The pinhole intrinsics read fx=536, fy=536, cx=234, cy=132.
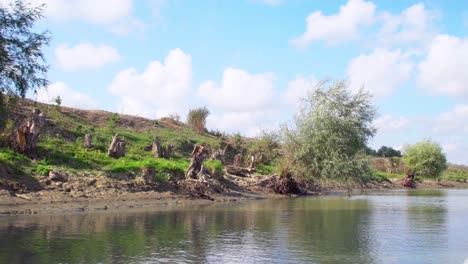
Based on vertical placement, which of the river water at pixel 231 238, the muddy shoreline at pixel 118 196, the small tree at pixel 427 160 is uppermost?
the small tree at pixel 427 160

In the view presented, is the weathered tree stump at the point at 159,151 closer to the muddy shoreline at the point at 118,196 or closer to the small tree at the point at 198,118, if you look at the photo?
the muddy shoreline at the point at 118,196

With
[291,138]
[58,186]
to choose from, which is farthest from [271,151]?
[58,186]

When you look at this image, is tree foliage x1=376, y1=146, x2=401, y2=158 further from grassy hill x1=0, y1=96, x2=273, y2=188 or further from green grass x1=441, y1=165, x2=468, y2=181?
grassy hill x1=0, y1=96, x2=273, y2=188

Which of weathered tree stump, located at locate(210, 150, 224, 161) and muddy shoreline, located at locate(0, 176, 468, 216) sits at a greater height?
weathered tree stump, located at locate(210, 150, 224, 161)

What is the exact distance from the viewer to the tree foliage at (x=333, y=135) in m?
41.2

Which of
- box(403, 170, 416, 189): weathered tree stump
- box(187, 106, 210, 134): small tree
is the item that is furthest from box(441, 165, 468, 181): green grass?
box(187, 106, 210, 134): small tree

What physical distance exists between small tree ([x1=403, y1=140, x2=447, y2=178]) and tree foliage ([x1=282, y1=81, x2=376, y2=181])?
166ft

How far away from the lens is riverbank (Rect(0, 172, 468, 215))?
28.0 metres

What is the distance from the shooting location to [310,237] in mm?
21797

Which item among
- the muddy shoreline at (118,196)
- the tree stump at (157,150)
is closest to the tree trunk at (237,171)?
the muddy shoreline at (118,196)

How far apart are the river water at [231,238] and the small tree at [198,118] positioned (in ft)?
140

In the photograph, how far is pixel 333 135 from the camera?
41.3 m

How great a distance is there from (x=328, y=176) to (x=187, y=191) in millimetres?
11467

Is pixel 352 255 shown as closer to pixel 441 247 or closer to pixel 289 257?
pixel 289 257
